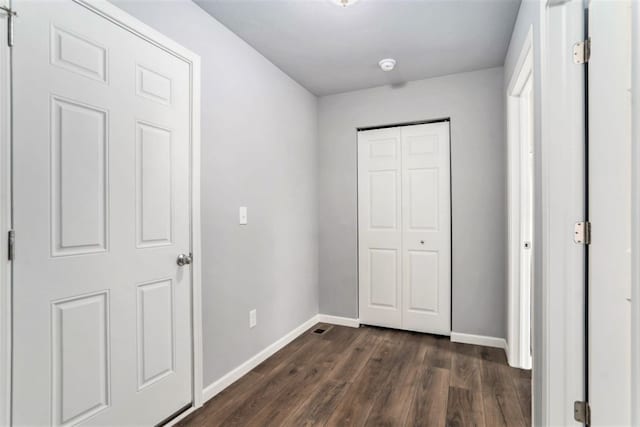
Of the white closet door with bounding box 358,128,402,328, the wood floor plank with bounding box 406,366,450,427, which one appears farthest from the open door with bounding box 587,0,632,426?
the white closet door with bounding box 358,128,402,328

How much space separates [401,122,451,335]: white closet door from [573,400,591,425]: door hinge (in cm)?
178

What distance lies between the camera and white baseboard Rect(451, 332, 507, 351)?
2.92 metres

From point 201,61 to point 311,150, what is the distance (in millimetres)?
1610

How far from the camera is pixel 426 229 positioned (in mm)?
3246

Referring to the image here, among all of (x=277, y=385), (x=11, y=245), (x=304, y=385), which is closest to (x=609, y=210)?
(x=304, y=385)

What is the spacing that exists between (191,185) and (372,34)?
1.61 meters

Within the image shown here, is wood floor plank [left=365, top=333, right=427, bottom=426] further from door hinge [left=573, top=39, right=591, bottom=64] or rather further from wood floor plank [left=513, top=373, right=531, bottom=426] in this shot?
door hinge [left=573, top=39, right=591, bottom=64]

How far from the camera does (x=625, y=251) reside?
1252 millimetres

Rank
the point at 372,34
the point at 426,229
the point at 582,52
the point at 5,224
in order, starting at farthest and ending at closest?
1. the point at 426,229
2. the point at 372,34
3. the point at 582,52
4. the point at 5,224

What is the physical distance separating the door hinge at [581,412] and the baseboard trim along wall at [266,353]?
1903 mm

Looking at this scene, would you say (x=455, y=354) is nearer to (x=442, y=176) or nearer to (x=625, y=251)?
(x=442, y=176)

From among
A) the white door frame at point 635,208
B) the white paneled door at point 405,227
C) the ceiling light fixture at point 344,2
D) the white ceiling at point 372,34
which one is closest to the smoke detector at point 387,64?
the white ceiling at point 372,34

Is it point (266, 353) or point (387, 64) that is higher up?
point (387, 64)

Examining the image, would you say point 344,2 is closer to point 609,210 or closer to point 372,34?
point 372,34
